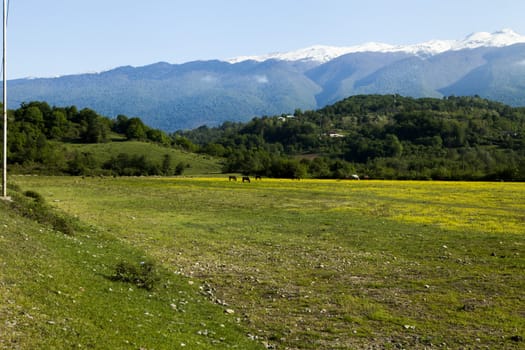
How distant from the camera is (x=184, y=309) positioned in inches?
499

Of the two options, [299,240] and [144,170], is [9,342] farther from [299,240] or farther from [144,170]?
[144,170]

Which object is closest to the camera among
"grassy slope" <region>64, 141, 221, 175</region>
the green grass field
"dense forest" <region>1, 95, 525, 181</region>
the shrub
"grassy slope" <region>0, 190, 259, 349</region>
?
"grassy slope" <region>0, 190, 259, 349</region>

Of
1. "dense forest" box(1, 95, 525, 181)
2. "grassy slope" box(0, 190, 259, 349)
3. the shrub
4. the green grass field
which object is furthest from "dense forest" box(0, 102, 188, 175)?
the shrub

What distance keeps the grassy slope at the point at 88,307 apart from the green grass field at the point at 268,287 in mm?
38

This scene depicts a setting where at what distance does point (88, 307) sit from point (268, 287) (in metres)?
6.64

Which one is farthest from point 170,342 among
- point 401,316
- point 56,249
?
point 56,249

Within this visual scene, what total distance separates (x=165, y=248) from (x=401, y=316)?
12037 millimetres

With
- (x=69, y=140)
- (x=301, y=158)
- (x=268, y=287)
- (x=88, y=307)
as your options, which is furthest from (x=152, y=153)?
(x=88, y=307)

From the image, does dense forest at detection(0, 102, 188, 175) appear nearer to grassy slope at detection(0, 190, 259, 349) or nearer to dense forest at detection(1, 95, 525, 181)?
dense forest at detection(1, 95, 525, 181)

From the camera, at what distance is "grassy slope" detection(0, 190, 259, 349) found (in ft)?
28.2

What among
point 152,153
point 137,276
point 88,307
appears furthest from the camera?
point 152,153

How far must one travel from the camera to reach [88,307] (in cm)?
1059

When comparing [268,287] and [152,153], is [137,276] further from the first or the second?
[152,153]

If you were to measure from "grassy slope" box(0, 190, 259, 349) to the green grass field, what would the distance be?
38 mm
